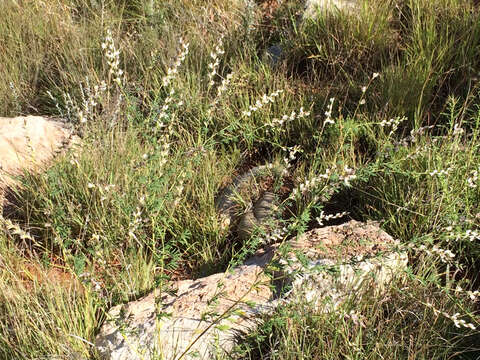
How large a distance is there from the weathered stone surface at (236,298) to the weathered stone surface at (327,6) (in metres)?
2.26

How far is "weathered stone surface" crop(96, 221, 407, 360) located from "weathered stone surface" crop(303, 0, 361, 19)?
2259mm

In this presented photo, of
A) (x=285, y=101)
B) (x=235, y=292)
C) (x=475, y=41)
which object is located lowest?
(x=235, y=292)

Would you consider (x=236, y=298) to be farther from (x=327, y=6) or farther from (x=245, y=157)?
(x=327, y=6)

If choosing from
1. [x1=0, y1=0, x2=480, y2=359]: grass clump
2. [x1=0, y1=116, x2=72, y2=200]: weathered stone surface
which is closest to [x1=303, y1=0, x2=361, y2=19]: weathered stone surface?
[x1=0, y1=0, x2=480, y2=359]: grass clump

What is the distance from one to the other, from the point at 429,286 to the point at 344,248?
440 mm

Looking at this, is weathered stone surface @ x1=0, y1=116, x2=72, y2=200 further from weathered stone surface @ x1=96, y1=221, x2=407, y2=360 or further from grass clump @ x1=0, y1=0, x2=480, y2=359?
weathered stone surface @ x1=96, y1=221, x2=407, y2=360

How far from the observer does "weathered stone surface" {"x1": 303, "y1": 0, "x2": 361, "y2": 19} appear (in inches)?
178

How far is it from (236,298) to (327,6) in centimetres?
289

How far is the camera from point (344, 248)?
285cm

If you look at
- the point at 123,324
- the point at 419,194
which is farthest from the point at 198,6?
the point at 123,324

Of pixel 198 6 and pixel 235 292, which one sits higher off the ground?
pixel 198 6

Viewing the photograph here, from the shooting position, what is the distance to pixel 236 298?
265 cm

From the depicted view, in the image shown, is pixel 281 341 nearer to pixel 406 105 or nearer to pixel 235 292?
pixel 235 292

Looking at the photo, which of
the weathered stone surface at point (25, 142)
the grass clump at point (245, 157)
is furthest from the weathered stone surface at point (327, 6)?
the weathered stone surface at point (25, 142)
